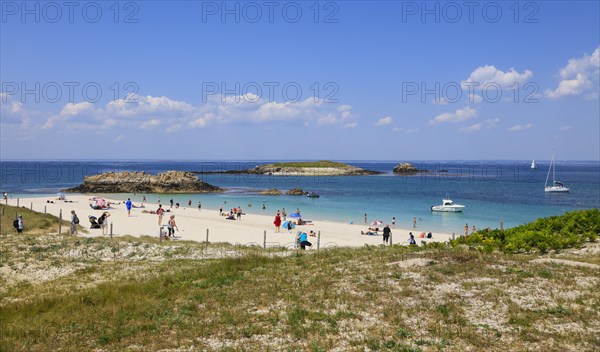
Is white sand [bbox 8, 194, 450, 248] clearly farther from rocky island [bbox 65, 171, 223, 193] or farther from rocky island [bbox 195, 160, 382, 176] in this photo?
rocky island [bbox 195, 160, 382, 176]

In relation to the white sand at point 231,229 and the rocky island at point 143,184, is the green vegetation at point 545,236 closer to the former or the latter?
the white sand at point 231,229

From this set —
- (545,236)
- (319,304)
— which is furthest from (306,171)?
(319,304)

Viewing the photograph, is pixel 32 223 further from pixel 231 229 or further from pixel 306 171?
pixel 306 171

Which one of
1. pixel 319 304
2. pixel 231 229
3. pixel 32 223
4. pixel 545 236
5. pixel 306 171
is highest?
pixel 545 236

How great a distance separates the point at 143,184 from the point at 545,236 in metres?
83.3

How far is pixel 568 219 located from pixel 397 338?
579 inches

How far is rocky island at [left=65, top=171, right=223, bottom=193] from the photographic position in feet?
289

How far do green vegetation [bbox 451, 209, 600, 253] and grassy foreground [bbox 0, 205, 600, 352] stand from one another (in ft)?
2.60

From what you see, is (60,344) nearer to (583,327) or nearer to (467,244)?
(583,327)

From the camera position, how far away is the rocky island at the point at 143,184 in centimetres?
8800

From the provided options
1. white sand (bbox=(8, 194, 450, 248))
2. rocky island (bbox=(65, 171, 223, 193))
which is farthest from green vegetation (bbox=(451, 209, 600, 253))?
rocky island (bbox=(65, 171, 223, 193))

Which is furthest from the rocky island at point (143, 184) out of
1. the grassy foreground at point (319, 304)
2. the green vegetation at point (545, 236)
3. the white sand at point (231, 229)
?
the green vegetation at point (545, 236)

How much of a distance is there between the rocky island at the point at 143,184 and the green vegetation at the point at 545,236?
76695 mm

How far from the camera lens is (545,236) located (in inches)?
716
